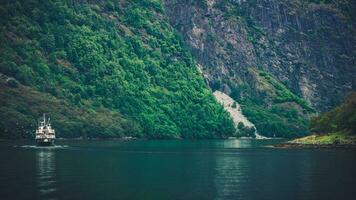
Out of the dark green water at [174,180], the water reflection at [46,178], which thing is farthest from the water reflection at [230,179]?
the water reflection at [46,178]

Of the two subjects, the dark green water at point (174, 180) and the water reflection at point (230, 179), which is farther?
the water reflection at point (230, 179)

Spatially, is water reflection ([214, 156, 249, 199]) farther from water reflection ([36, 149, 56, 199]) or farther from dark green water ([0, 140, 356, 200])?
water reflection ([36, 149, 56, 199])

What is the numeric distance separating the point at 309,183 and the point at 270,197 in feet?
67.4

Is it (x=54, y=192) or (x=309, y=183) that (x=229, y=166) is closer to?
(x=309, y=183)

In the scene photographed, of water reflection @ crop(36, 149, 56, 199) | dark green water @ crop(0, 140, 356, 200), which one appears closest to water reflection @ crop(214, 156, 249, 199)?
dark green water @ crop(0, 140, 356, 200)

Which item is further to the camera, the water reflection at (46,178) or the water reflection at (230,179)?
the water reflection at (230,179)

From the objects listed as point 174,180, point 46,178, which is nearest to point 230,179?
point 174,180

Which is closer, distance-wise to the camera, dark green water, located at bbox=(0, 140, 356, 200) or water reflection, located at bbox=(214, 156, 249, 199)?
dark green water, located at bbox=(0, 140, 356, 200)

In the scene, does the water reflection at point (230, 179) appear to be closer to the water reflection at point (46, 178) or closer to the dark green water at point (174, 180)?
the dark green water at point (174, 180)

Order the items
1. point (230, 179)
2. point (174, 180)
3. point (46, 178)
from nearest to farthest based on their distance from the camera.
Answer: point (46, 178) → point (174, 180) → point (230, 179)

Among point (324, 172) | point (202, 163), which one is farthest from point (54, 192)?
point (202, 163)

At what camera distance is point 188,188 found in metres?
110

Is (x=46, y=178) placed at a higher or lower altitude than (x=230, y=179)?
higher

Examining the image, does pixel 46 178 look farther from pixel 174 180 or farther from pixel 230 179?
pixel 230 179
